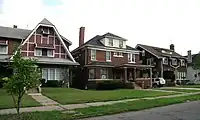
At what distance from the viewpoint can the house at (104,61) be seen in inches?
1437

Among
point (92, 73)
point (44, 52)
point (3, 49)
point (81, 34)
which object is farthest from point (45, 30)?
point (81, 34)

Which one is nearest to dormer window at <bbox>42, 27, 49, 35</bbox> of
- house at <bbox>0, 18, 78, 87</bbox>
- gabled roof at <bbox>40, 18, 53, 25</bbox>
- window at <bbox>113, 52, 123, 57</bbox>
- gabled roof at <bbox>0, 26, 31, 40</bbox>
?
house at <bbox>0, 18, 78, 87</bbox>

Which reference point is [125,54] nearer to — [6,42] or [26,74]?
[6,42]

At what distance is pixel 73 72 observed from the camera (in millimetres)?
40812

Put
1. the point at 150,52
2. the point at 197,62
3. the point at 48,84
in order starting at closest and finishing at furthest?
the point at 48,84 < the point at 197,62 < the point at 150,52

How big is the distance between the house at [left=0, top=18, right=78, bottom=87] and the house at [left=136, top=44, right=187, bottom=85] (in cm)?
2159

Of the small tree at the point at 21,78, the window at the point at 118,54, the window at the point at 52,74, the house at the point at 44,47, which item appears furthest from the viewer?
the window at the point at 118,54

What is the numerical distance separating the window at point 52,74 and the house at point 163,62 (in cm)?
2295

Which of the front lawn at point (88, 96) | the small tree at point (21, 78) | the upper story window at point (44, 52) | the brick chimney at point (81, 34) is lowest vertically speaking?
the front lawn at point (88, 96)

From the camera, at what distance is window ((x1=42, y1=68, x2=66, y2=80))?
31.3 metres

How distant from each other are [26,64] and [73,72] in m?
30.7

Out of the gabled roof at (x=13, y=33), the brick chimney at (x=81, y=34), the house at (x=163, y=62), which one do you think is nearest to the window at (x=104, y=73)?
the brick chimney at (x=81, y=34)

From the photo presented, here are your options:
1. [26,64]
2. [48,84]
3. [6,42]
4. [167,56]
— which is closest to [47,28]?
[6,42]

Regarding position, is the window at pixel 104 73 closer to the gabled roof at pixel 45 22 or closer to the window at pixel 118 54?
the window at pixel 118 54
